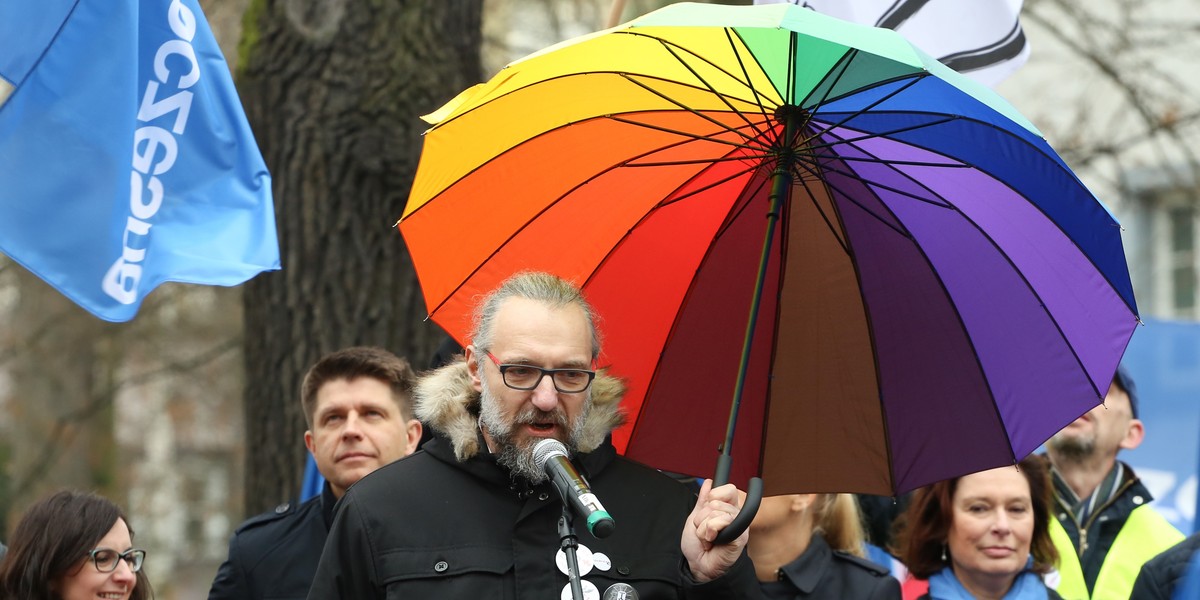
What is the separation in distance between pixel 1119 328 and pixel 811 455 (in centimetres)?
93

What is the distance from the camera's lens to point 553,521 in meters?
4.12

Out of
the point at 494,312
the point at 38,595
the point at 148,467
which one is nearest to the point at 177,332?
the point at 148,467

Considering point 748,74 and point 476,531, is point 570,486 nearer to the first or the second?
point 476,531

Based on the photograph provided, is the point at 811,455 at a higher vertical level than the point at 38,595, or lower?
higher

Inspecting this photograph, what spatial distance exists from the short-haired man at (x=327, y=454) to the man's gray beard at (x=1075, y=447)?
2.76 metres

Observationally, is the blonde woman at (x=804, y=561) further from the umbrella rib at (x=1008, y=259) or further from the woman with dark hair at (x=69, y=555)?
the woman with dark hair at (x=69, y=555)

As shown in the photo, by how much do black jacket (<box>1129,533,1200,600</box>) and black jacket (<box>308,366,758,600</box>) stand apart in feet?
4.96

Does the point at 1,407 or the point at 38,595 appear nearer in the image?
the point at 38,595

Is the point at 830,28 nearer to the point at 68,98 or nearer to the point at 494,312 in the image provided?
the point at 494,312

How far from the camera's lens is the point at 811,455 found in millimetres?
4676

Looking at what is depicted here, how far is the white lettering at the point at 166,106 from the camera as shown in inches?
205

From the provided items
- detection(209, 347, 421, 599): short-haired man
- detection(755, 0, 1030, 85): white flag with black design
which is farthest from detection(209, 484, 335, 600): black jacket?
detection(755, 0, 1030, 85): white flag with black design

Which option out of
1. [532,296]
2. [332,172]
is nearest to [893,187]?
[532,296]

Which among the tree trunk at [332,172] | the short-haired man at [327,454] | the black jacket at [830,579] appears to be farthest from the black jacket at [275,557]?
the tree trunk at [332,172]
